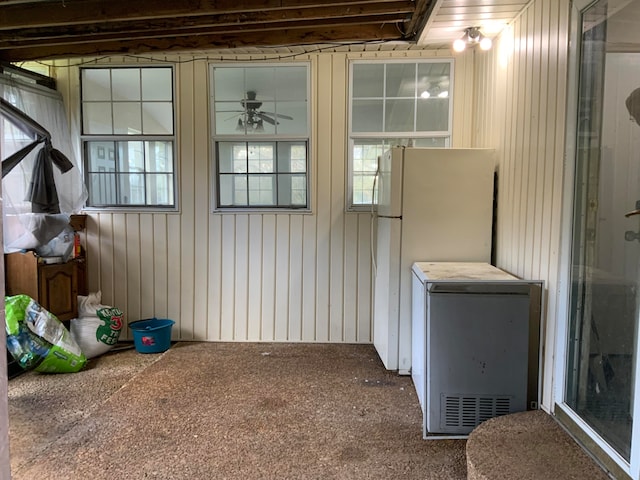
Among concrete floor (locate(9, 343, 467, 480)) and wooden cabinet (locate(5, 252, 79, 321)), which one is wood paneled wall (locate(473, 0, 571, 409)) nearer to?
concrete floor (locate(9, 343, 467, 480))

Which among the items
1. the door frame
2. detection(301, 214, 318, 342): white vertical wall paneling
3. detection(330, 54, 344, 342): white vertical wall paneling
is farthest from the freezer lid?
detection(301, 214, 318, 342): white vertical wall paneling

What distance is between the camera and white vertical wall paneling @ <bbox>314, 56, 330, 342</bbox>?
12.2ft

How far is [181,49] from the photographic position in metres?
3.25

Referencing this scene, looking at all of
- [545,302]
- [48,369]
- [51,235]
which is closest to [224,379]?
[48,369]

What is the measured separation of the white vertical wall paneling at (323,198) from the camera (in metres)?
3.71

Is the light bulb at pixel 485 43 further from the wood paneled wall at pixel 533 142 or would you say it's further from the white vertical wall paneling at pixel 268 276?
Result: the white vertical wall paneling at pixel 268 276

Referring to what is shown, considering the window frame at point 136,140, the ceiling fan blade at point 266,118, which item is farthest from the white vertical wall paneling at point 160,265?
the ceiling fan blade at point 266,118

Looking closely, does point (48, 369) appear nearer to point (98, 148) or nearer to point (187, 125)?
point (98, 148)

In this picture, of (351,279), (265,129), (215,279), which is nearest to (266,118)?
(265,129)

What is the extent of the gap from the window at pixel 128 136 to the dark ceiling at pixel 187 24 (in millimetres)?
559

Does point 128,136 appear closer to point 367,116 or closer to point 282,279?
point 282,279

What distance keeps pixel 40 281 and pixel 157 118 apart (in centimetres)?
172

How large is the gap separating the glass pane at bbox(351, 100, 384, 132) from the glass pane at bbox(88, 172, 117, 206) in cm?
233

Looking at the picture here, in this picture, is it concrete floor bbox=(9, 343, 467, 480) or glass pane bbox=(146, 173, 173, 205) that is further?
glass pane bbox=(146, 173, 173, 205)
